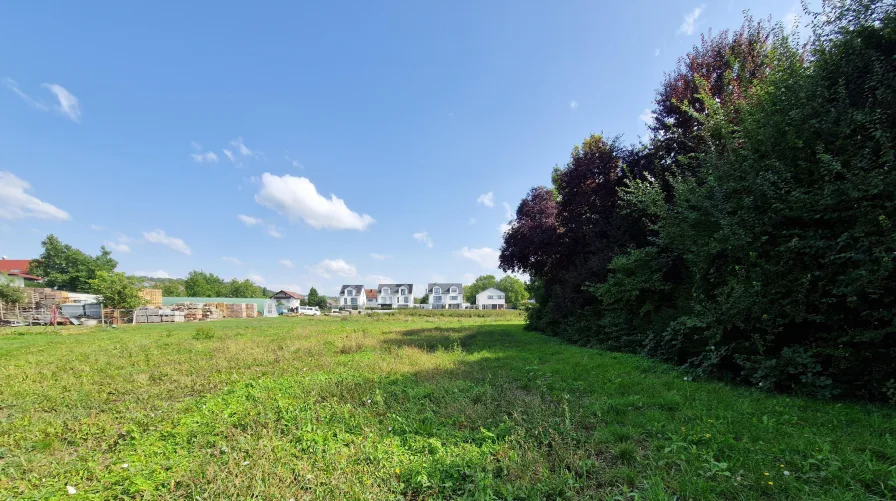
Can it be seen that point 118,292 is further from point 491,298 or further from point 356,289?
point 491,298

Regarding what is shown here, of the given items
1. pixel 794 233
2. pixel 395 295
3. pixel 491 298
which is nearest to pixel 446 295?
pixel 491 298

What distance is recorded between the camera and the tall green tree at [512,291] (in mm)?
75125

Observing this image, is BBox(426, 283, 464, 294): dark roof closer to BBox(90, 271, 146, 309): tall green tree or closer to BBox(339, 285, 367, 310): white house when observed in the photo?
BBox(339, 285, 367, 310): white house

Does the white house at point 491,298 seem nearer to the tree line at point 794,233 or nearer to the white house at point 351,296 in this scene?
the white house at point 351,296

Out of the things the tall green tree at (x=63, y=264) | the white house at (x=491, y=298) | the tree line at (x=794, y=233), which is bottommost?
the white house at (x=491, y=298)

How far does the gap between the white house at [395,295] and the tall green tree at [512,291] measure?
22467 mm

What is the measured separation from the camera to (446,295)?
258 ft

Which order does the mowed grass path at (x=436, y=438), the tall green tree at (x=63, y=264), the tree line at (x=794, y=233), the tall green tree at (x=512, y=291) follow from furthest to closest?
the tall green tree at (x=512, y=291) → the tall green tree at (x=63, y=264) → the tree line at (x=794, y=233) → the mowed grass path at (x=436, y=438)

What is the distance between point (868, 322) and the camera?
169 inches

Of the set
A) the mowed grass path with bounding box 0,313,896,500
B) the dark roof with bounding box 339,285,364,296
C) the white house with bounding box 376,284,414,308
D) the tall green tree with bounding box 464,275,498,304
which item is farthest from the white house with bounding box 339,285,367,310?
the mowed grass path with bounding box 0,313,896,500

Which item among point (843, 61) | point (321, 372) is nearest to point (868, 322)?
point (843, 61)

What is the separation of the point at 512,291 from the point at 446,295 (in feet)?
51.8

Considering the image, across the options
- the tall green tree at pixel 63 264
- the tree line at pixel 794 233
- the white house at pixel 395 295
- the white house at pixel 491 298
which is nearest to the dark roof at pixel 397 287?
the white house at pixel 395 295

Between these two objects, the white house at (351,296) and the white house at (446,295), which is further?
the white house at (351,296)
